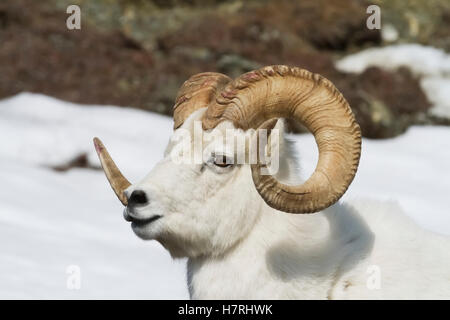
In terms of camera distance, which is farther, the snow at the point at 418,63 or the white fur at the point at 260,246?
the snow at the point at 418,63

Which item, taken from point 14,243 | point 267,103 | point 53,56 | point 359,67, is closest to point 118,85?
point 53,56

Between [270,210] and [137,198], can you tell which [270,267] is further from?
[137,198]

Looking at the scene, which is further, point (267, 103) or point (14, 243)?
point (14, 243)

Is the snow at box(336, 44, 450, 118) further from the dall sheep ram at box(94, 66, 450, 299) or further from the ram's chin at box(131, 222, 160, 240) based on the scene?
the ram's chin at box(131, 222, 160, 240)

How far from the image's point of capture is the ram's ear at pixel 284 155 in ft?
20.1

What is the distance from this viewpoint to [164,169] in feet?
19.3

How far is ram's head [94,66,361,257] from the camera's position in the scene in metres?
5.73

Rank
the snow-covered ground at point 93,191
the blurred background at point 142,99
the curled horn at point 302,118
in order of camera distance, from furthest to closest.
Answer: the blurred background at point 142,99
the snow-covered ground at point 93,191
the curled horn at point 302,118

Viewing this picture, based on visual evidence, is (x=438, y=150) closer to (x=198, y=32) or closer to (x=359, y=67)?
(x=359, y=67)

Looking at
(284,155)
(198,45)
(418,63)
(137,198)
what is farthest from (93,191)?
(418,63)

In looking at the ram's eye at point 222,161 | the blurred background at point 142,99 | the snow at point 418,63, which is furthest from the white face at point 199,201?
the snow at point 418,63

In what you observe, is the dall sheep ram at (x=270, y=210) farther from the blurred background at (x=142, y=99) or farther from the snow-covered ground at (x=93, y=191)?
the blurred background at (x=142, y=99)

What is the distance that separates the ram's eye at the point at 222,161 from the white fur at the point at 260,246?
1.2 inches
